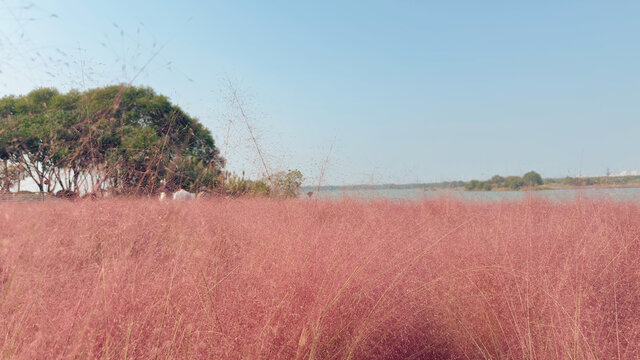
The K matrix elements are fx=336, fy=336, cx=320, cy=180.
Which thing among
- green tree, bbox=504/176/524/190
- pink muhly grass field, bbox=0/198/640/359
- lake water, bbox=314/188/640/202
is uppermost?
green tree, bbox=504/176/524/190

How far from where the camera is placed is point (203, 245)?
259cm

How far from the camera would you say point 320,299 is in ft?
4.85

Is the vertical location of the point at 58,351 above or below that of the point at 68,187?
below

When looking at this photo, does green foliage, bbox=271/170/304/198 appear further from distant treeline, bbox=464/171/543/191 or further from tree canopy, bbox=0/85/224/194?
distant treeline, bbox=464/171/543/191

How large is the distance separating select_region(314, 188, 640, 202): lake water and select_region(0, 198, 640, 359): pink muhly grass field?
2.32 meters

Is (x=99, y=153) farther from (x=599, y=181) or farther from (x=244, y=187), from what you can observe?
(x=599, y=181)

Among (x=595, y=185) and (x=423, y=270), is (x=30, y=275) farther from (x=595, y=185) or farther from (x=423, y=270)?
(x=595, y=185)

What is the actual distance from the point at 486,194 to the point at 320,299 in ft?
19.8

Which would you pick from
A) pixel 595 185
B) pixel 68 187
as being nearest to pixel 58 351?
pixel 68 187

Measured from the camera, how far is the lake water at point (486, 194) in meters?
5.10

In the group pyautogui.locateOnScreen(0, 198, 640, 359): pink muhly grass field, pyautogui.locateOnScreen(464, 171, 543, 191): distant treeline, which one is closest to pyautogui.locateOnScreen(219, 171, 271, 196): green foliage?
pyautogui.locateOnScreen(0, 198, 640, 359): pink muhly grass field

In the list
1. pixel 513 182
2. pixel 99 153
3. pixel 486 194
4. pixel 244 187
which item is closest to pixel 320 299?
pixel 99 153

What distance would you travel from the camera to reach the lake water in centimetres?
510

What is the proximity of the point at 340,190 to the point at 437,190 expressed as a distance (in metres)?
2.20
